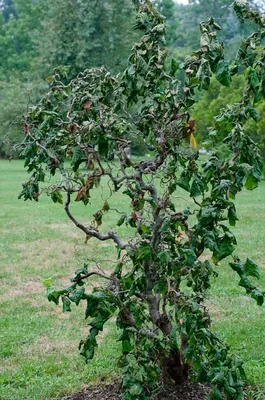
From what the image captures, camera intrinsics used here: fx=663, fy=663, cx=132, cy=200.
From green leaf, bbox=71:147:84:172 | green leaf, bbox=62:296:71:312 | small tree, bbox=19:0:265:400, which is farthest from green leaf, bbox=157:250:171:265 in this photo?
green leaf, bbox=71:147:84:172

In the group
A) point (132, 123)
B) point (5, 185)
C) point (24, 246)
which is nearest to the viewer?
point (132, 123)

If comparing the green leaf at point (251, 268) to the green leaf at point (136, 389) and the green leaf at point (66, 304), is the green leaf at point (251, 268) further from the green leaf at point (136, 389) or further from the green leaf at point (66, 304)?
the green leaf at point (66, 304)

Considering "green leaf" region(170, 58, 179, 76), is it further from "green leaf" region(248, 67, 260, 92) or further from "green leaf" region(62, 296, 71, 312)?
"green leaf" region(62, 296, 71, 312)

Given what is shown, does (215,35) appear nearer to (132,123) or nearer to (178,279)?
(132,123)

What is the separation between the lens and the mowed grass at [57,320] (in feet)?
13.8

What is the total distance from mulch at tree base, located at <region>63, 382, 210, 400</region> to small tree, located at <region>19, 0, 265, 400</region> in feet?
0.85

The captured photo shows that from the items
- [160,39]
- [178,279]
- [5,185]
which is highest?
[160,39]

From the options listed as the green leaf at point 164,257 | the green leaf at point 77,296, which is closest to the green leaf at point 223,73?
the green leaf at point 164,257

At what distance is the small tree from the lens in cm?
303

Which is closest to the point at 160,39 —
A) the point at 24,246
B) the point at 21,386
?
the point at 21,386

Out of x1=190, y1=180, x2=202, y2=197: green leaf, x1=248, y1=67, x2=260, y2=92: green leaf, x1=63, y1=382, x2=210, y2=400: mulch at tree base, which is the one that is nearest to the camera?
x1=248, y1=67, x2=260, y2=92: green leaf

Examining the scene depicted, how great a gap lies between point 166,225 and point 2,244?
6206mm

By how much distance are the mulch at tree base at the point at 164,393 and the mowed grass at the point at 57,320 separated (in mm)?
139

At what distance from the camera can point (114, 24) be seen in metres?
29.0
